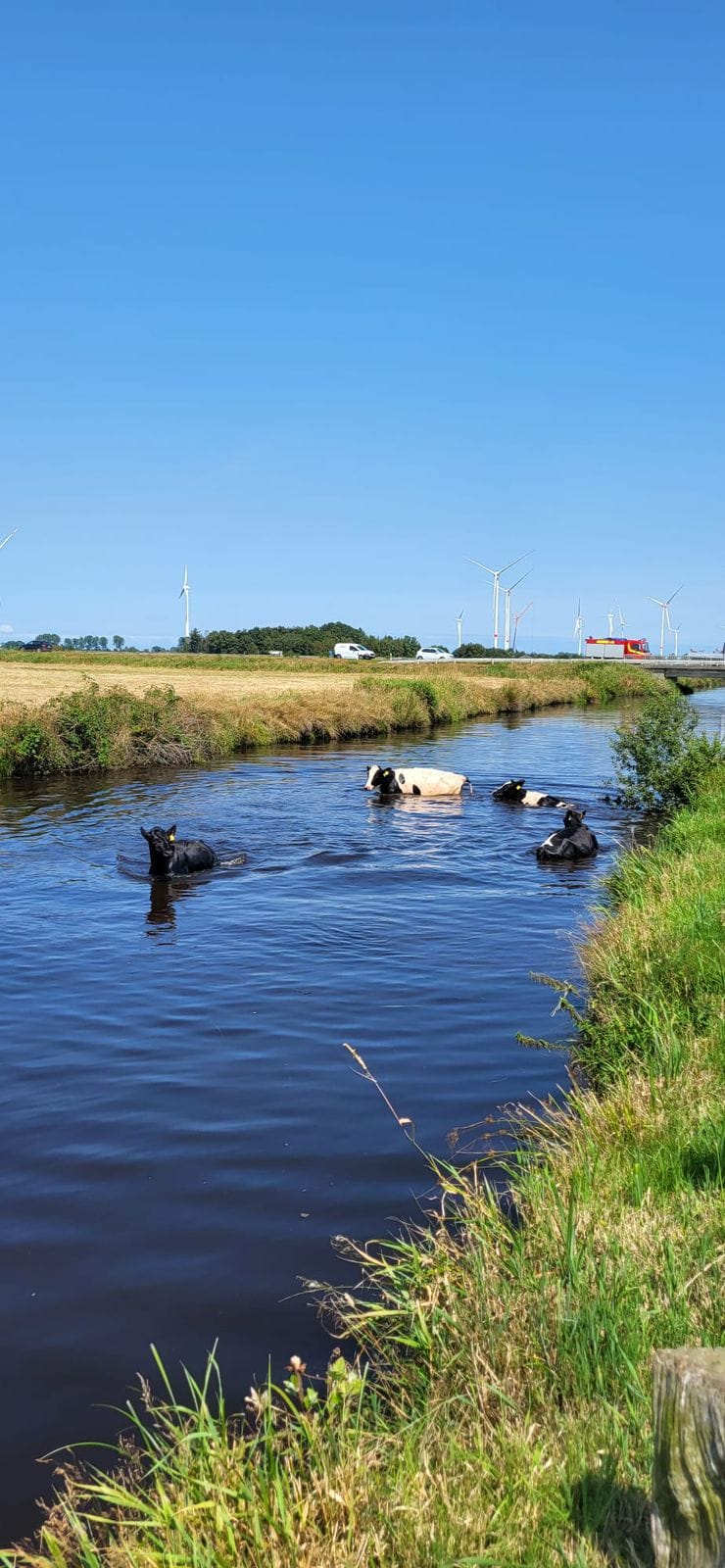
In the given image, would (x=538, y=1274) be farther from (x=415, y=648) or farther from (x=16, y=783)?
(x=415, y=648)

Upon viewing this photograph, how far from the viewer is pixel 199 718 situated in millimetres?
33656

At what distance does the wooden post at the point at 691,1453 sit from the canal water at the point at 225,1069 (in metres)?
2.77

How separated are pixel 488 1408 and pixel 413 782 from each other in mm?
22526

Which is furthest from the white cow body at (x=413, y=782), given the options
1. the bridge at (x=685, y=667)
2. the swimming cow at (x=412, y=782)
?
the bridge at (x=685, y=667)

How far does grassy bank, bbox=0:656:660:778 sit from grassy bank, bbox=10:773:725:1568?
23893mm

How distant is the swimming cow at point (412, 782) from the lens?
26.1 m

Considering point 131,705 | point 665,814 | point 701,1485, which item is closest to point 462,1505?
point 701,1485

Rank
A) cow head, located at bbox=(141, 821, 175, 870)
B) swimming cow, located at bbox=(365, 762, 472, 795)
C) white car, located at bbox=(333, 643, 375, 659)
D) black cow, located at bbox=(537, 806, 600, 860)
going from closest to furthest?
cow head, located at bbox=(141, 821, 175, 870) → black cow, located at bbox=(537, 806, 600, 860) → swimming cow, located at bbox=(365, 762, 472, 795) → white car, located at bbox=(333, 643, 375, 659)

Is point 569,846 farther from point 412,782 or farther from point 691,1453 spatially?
point 691,1453

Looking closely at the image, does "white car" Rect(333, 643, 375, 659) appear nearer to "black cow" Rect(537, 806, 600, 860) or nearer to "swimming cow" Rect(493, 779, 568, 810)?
"swimming cow" Rect(493, 779, 568, 810)

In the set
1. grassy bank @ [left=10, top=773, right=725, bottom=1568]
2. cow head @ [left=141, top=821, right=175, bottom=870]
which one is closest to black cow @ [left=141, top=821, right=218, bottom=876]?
cow head @ [left=141, top=821, right=175, bottom=870]

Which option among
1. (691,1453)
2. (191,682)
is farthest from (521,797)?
(191,682)

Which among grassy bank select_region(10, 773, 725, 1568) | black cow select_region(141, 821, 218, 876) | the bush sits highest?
the bush

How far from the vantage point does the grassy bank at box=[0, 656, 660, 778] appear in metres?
28.3
